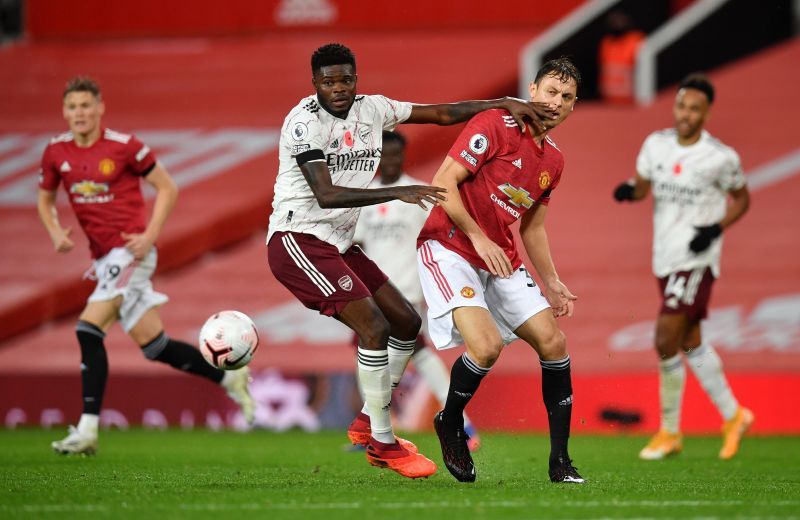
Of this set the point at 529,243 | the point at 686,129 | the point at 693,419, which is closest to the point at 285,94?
the point at 693,419

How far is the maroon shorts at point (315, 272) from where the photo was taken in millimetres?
7008

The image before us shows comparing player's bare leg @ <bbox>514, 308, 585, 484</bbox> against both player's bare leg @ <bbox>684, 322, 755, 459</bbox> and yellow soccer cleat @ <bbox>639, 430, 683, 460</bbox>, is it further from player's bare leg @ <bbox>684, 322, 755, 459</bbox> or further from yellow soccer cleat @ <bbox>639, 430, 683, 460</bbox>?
player's bare leg @ <bbox>684, 322, 755, 459</bbox>

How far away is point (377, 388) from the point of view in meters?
7.13

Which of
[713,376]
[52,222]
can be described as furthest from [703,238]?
[52,222]

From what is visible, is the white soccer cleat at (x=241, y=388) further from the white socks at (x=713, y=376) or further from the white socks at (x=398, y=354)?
the white socks at (x=713, y=376)

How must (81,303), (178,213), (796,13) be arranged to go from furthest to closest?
1. (796,13)
2. (178,213)
3. (81,303)

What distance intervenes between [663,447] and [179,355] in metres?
3.39

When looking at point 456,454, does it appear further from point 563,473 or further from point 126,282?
point 126,282

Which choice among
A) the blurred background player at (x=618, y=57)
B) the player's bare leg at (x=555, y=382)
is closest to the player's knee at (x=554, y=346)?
the player's bare leg at (x=555, y=382)

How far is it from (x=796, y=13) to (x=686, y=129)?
8.79 metres

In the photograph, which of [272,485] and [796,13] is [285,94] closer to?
[796,13]

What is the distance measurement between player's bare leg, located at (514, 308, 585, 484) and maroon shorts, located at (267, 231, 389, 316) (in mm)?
889

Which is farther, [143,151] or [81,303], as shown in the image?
[81,303]

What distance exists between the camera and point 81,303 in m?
15.3
